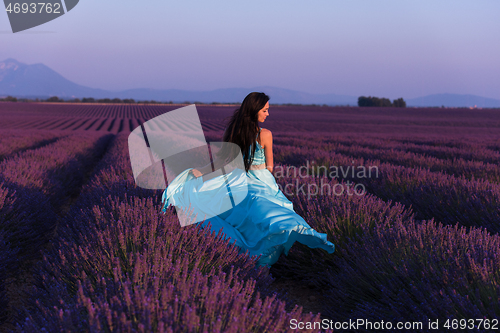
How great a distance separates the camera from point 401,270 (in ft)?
5.29

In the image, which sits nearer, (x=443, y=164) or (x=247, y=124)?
(x=247, y=124)

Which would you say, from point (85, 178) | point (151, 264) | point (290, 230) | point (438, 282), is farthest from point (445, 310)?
point (85, 178)

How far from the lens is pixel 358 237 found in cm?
232

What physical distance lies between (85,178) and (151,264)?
242 inches

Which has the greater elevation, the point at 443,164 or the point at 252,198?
the point at 252,198

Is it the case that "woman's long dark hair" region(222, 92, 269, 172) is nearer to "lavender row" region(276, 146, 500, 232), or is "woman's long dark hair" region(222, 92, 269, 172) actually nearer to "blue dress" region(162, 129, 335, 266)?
"blue dress" region(162, 129, 335, 266)

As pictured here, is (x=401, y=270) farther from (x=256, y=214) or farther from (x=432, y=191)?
(x=432, y=191)

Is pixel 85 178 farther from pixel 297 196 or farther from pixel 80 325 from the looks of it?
pixel 80 325

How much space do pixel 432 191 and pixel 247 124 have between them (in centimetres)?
245

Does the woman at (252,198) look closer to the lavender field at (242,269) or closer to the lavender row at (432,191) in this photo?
the lavender field at (242,269)

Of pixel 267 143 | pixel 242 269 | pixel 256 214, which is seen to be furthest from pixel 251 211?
pixel 242 269

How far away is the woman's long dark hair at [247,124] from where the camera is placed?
2672 millimetres

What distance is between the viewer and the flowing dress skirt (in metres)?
2.15

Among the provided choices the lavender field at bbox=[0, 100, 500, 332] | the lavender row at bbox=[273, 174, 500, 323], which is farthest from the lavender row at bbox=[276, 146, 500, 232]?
the lavender row at bbox=[273, 174, 500, 323]
